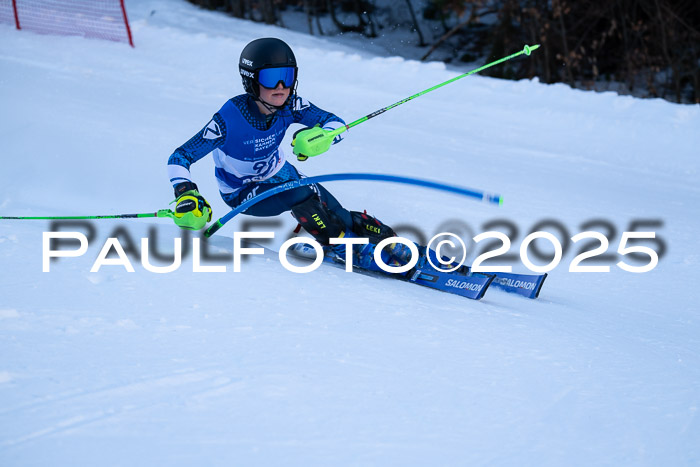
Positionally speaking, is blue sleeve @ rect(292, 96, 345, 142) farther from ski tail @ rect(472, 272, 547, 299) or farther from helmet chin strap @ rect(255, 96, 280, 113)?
ski tail @ rect(472, 272, 547, 299)

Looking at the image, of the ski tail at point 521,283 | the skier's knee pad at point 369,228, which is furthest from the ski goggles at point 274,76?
the ski tail at point 521,283

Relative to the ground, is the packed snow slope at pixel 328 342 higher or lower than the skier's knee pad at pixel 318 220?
lower

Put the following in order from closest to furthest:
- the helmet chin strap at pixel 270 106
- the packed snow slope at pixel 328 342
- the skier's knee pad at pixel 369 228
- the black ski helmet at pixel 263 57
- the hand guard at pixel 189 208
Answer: the packed snow slope at pixel 328 342, the hand guard at pixel 189 208, the black ski helmet at pixel 263 57, the helmet chin strap at pixel 270 106, the skier's knee pad at pixel 369 228

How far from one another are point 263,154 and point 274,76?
423 mm

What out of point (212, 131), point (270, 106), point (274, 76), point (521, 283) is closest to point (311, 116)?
point (270, 106)

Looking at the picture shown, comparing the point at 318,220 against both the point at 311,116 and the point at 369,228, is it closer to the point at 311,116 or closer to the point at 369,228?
the point at 369,228

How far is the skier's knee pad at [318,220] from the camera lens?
3.38 m

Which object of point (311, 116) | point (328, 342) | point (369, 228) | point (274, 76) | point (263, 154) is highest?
point (274, 76)

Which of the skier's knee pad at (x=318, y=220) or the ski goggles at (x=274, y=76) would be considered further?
the skier's knee pad at (x=318, y=220)

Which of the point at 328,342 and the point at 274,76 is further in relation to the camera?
the point at 274,76

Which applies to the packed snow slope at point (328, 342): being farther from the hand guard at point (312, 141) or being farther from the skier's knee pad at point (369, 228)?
the hand guard at point (312, 141)

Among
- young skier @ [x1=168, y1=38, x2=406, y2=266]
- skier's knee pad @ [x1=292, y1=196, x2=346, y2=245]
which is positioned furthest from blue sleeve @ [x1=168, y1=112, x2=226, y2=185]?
skier's knee pad @ [x1=292, y1=196, x2=346, y2=245]

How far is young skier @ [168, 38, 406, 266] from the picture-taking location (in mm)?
3223

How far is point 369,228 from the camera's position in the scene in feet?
11.8
